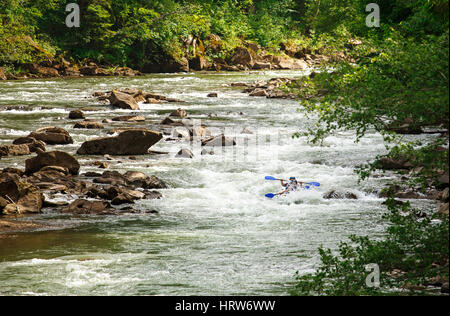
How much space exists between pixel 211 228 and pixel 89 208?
9.15 feet

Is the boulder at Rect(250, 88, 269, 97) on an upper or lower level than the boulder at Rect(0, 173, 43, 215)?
upper

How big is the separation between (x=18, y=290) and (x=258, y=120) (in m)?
17.6

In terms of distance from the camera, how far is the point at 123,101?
28734 millimetres

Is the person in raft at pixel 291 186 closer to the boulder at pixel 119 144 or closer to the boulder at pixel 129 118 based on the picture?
the boulder at pixel 119 144

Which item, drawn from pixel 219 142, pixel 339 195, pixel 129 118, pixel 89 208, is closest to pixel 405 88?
pixel 339 195

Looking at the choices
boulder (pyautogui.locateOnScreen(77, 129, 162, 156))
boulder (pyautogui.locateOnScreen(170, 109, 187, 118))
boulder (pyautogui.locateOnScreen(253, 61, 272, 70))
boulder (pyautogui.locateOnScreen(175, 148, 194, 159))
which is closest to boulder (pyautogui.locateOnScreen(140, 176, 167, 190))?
boulder (pyautogui.locateOnScreen(175, 148, 194, 159))

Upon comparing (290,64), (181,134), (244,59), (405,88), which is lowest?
(181,134)

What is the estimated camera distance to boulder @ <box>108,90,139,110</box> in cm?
2875

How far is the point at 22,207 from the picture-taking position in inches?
526

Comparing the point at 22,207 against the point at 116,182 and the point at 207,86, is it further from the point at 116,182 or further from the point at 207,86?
the point at 207,86

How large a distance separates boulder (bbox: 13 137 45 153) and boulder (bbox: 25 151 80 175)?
2.99 meters

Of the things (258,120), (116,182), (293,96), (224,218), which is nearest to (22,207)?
(116,182)

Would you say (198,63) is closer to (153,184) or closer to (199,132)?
(199,132)

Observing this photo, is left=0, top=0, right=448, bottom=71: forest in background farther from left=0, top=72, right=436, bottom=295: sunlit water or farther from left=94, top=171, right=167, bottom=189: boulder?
left=94, top=171, right=167, bottom=189: boulder
